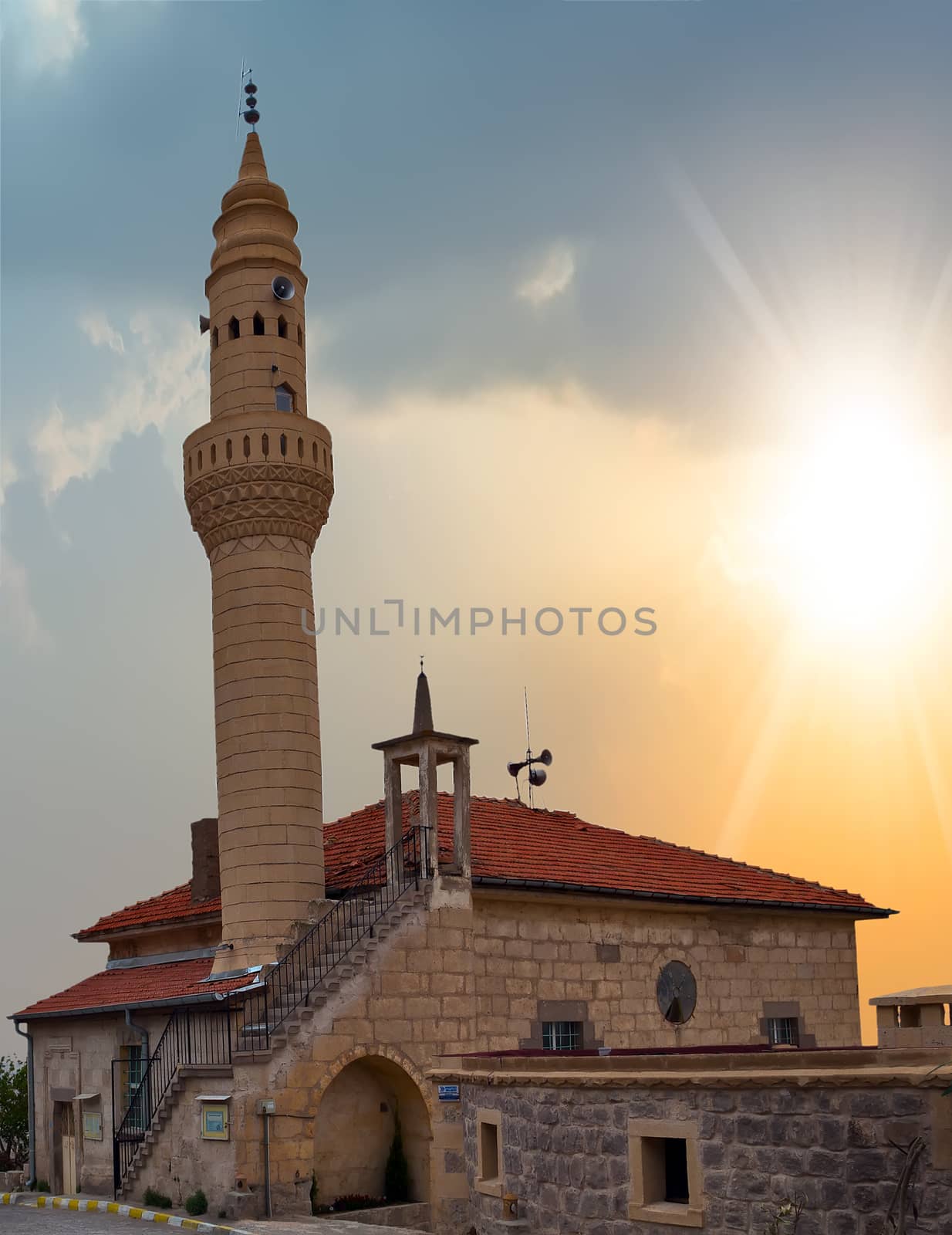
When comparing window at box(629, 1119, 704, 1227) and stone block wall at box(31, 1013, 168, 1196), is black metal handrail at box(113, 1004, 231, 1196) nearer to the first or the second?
stone block wall at box(31, 1013, 168, 1196)

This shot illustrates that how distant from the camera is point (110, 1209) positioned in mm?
20688

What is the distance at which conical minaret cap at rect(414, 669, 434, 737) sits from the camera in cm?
2220

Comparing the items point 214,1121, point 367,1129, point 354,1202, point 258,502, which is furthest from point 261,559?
point 354,1202

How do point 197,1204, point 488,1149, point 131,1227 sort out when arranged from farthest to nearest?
point 197,1204 < point 131,1227 < point 488,1149

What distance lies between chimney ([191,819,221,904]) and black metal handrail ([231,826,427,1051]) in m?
4.93

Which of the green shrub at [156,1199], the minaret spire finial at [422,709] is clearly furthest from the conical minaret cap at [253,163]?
the green shrub at [156,1199]

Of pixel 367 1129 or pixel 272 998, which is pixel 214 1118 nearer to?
pixel 272 998

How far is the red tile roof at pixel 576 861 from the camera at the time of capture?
23.4 m

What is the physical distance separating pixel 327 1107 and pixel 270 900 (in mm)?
3245

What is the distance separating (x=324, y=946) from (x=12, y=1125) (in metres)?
13.7

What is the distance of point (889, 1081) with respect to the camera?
10539mm

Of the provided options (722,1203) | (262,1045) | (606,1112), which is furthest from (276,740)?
(722,1203)

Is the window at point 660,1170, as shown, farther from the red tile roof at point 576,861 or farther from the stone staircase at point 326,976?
the red tile roof at point 576,861

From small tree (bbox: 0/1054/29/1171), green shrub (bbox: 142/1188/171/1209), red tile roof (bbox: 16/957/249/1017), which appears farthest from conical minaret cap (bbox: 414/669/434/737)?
small tree (bbox: 0/1054/29/1171)
